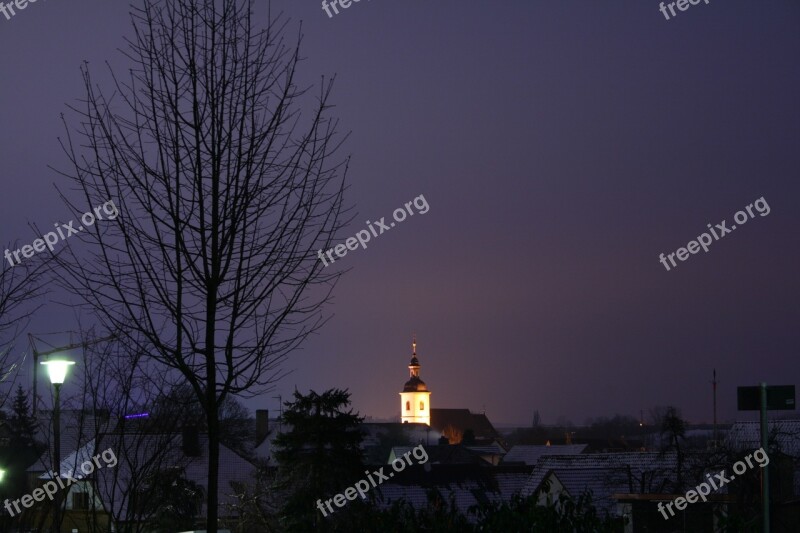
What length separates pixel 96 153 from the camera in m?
7.36

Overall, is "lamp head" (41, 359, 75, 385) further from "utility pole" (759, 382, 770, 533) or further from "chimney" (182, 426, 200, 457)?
"utility pole" (759, 382, 770, 533)

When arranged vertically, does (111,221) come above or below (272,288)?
above

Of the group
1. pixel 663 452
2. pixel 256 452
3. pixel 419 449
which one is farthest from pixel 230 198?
pixel 256 452

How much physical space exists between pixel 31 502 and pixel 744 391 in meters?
10.3

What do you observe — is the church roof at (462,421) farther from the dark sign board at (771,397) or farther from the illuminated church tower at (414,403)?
the dark sign board at (771,397)

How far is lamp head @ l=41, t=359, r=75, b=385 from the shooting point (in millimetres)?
13227

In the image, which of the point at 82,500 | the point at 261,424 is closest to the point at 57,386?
the point at 82,500

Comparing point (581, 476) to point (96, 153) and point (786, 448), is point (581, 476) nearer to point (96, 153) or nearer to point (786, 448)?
point (786, 448)

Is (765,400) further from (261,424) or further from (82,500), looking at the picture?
(261,424)

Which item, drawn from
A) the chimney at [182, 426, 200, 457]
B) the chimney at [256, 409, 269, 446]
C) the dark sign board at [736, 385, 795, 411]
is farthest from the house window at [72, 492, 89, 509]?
the chimney at [256, 409, 269, 446]

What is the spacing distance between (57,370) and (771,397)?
9.47m

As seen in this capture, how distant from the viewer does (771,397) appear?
7.98 m

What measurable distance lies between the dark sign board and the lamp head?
9.13 m

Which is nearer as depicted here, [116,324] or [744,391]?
[116,324]
